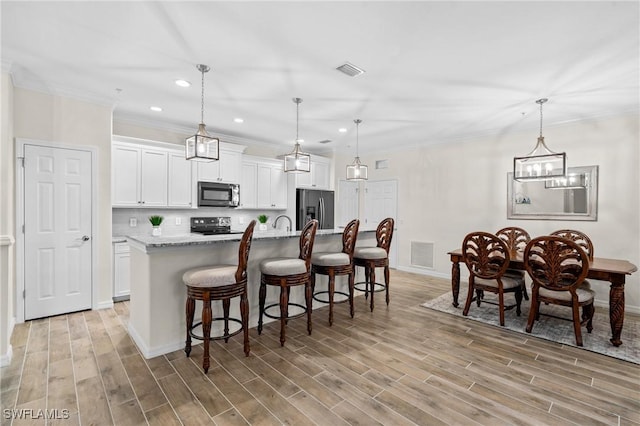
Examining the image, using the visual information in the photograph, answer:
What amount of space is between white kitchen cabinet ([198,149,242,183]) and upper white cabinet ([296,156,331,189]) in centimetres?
138

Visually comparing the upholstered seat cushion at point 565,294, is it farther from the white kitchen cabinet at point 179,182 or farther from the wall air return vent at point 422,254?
the white kitchen cabinet at point 179,182

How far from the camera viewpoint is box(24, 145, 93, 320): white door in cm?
346

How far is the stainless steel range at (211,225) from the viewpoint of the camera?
5.39 metres

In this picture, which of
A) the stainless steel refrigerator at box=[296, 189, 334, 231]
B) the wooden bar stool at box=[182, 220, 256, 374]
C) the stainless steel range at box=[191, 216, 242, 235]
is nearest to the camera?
the wooden bar stool at box=[182, 220, 256, 374]

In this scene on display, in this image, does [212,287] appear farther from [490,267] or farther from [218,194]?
[218,194]

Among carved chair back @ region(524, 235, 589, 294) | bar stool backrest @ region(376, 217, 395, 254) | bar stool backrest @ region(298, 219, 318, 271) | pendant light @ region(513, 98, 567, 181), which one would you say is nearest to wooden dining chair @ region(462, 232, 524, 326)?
carved chair back @ region(524, 235, 589, 294)

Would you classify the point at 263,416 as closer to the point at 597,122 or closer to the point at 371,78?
the point at 371,78

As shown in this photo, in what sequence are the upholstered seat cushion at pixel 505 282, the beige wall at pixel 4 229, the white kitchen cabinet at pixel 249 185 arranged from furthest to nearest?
the white kitchen cabinet at pixel 249 185 → the upholstered seat cushion at pixel 505 282 → the beige wall at pixel 4 229

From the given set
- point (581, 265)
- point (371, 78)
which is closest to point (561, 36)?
point (371, 78)

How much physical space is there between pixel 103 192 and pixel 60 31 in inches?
77.3

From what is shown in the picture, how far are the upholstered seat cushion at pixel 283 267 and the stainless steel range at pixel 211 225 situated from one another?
2823 millimetres

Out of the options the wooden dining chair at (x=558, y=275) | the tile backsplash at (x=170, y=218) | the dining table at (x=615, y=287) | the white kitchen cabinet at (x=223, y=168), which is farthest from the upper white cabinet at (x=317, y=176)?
the dining table at (x=615, y=287)

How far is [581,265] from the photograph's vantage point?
289 cm

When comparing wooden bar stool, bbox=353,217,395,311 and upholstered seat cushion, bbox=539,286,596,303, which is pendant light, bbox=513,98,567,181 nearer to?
upholstered seat cushion, bbox=539,286,596,303
